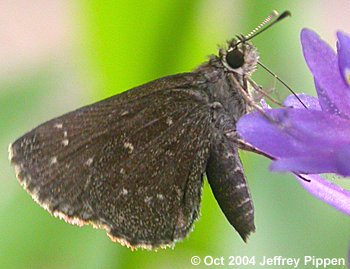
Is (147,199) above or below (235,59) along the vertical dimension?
below

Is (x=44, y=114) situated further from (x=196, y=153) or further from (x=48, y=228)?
(x=196, y=153)

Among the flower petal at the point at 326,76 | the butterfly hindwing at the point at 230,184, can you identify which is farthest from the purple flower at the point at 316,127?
the butterfly hindwing at the point at 230,184

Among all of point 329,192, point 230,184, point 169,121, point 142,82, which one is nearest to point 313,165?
point 329,192

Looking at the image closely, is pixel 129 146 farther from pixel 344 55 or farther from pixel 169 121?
pixel 344 55

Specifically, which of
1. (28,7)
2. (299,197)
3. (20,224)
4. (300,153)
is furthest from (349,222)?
(28,7)

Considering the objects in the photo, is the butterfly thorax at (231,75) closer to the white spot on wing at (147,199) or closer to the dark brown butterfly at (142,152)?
the dark brown butterfly at (142,152)

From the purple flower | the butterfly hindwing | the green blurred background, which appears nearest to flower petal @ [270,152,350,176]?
the purple flower

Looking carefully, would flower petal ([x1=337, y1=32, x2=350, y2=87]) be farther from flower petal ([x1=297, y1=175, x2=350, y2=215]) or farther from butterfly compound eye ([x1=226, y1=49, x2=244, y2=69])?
butterfly compound eye ([x1=226, y1=49, x2=244, y2=69])

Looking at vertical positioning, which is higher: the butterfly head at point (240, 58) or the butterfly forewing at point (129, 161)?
the butterfly head at point (240, 58)
